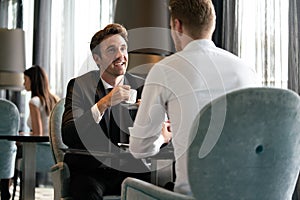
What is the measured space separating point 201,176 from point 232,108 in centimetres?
23

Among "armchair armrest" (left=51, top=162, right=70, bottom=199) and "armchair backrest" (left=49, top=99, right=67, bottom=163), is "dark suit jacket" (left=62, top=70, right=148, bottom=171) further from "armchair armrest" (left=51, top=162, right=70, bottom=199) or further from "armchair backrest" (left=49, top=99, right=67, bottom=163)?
"armchair backrest" (left=49, top=99, right=67, bottom=163)

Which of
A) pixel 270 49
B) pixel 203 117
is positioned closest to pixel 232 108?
pixel 203 117

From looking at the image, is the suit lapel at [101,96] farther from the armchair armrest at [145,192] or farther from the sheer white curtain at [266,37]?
the sheer white curtain at [266,37]

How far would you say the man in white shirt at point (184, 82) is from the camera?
1926 millimetres

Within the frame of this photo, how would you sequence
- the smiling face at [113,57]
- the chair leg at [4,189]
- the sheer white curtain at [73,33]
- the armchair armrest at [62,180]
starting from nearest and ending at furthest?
1. the armchair armrest at [62,180]
2. the smiling face at [113,57]
3. the chair leg at [4,189]
4. the sheer white curtain at [73,33]

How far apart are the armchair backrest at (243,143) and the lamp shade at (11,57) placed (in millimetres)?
4790

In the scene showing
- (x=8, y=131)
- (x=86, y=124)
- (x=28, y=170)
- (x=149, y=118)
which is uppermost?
(x=149, y=118)

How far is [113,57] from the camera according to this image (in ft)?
9.75

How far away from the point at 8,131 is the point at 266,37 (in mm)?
2198

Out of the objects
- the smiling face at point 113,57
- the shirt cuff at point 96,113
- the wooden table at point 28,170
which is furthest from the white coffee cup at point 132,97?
the wooden table at point 28,170

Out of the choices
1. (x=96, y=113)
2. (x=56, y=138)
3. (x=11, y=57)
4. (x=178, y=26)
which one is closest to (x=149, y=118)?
(x=178, y=26)

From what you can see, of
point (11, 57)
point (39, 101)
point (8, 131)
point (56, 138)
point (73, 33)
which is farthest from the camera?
point (73, 33)

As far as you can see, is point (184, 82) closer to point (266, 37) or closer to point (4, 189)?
point (266, 37)

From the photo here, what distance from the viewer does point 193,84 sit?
1917mm
